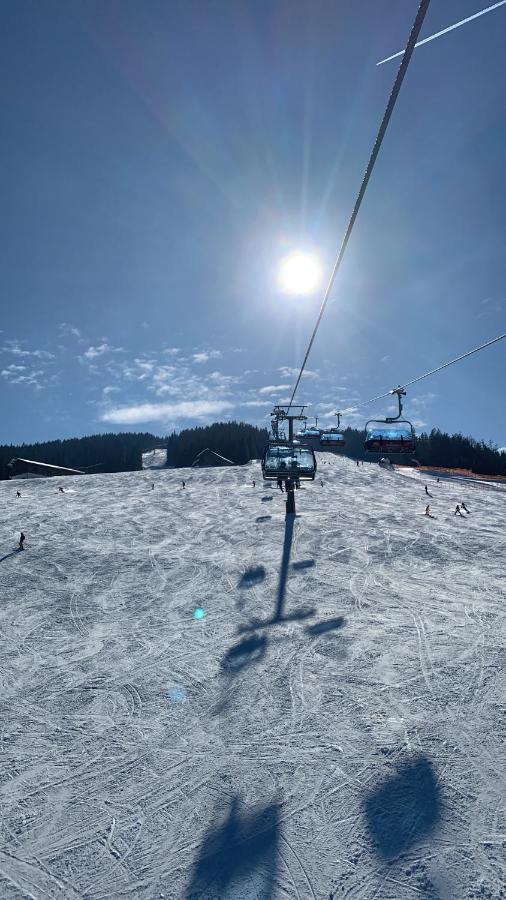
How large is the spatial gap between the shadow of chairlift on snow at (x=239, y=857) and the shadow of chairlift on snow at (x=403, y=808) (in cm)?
131

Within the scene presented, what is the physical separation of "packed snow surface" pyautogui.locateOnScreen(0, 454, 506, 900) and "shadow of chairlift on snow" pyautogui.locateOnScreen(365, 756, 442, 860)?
0.02 metres

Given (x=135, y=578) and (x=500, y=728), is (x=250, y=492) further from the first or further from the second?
(x=500, y=728)

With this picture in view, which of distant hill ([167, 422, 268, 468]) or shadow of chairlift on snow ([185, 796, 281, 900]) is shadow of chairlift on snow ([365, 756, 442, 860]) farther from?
distant hill ([167, 422, 268, 468])

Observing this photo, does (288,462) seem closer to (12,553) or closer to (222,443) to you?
(12,553)

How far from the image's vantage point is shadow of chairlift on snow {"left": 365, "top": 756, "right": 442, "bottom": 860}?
4891mm

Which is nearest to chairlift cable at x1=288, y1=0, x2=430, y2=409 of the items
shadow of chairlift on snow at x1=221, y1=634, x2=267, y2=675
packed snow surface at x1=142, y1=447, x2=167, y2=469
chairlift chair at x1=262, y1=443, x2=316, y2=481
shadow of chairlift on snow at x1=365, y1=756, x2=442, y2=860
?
shadow of chairlift on snow at x1=365, y1=756, x2=442, y2=860

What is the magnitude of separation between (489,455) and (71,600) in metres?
78.5

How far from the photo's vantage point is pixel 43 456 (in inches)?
3457

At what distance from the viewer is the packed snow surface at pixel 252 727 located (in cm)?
468

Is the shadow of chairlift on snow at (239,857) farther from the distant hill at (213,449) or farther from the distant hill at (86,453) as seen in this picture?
the distant hill at (86,453)

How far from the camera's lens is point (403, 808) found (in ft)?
17.2

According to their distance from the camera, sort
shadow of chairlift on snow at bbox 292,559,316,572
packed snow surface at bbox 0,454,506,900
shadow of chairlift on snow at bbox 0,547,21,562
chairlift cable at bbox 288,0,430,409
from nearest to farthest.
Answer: chairlift cable at bbox 288,0,430,409 → packed snow surface at bbox 0,454,506,900 → shadow of chairlift on snow at bbox 292,559,316,572 → shadow of chairlift on snow at bbox 0,547,21,562

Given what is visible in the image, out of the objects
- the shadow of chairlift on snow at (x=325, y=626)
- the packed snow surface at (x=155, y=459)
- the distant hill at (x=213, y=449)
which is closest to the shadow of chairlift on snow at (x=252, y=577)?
the shadow of chairlift on snow at (x=325, y=626)

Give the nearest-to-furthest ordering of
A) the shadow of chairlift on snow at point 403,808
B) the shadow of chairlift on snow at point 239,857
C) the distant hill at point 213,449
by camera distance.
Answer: the shadow of chairlift on snow at point 239,857 < the shadow of chairlift on snow at point 403,808 < the distant hill at point 213,449
